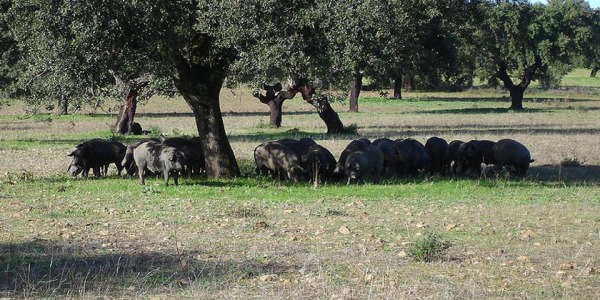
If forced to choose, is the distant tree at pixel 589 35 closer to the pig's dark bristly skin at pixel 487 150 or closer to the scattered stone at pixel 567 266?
the pig's dark bristly skin at pixel 487 150

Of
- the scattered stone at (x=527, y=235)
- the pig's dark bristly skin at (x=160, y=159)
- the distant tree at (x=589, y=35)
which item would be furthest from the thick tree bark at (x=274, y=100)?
the distant tree at (x=589, y=35)

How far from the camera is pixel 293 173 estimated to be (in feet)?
67.2

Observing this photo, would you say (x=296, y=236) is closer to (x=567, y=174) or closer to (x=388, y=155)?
(x=388, y=155)

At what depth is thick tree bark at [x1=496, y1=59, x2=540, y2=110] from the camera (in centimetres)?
6225

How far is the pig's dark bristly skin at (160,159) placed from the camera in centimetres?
1886

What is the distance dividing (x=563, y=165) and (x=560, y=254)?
43.2ft

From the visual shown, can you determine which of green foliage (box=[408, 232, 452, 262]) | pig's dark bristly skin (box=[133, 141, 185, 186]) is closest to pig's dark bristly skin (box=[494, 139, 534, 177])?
pig's dark bristly skin (box=[133, 141, 185, 186])

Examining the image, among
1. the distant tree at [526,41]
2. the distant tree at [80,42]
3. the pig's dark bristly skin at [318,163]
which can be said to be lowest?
the pig's dark bristly skin at [318,163]

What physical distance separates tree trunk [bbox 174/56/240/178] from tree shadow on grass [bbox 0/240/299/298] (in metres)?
9.18

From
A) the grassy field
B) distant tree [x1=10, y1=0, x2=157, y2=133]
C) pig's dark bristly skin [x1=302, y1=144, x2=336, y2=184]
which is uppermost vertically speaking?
distant tree [x1=10, y1=0, x2=157, y2=133]

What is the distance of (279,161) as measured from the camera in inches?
818

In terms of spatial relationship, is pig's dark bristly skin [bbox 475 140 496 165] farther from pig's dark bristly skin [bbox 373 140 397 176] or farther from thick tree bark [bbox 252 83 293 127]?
thick tree bark [bbox 252 83 293 127]

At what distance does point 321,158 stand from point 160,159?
374 cm

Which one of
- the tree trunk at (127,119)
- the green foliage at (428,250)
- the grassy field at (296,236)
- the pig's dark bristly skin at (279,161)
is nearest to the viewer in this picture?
the grassy field at (296,236)
